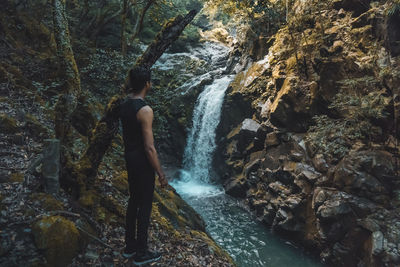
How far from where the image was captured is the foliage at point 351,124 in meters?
7.53

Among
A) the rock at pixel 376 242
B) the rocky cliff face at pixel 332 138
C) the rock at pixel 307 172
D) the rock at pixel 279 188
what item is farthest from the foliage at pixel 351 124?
the rock at pixel 376 242

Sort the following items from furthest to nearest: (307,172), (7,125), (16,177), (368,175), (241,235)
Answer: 1. (241,235)
2. (307,172)
3. (368,175)
4. (7,125)
5. (16,177)

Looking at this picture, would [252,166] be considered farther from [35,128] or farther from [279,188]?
[35,128]

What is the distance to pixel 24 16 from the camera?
375 inches

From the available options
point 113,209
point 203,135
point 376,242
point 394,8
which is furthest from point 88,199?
point 203,135

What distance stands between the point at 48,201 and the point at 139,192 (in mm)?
1374

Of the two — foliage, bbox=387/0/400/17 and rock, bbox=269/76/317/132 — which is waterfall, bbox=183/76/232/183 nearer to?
rock, bbox=269/76/317/132

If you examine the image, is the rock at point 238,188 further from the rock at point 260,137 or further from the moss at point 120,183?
the moss at point 120,183

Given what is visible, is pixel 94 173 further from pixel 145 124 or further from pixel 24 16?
pixel 24 16

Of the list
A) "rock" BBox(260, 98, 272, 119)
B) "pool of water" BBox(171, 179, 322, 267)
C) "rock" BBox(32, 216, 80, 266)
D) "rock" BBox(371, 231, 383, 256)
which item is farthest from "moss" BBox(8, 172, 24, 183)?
"rock" BBox(260, 98, 272, 119)

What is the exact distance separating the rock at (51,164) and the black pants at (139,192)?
1215 mm

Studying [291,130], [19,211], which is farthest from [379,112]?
[19,211]

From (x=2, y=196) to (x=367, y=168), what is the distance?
29.7ft

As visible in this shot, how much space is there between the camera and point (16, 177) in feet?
12.0
